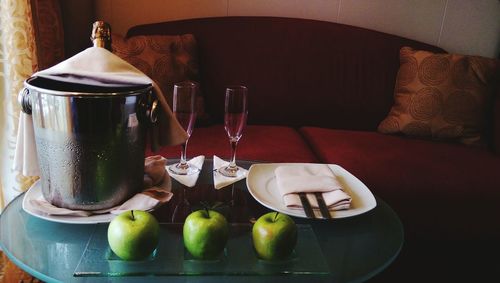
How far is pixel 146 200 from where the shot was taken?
80 cm

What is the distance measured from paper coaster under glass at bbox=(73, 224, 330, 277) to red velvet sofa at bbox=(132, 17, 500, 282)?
2.34ft

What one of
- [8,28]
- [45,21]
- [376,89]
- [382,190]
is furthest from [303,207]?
[376,89]

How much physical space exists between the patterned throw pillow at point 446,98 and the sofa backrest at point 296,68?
0.49ft

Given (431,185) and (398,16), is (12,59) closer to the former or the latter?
(431,185)

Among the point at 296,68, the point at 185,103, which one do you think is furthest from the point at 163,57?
the point at 185,103

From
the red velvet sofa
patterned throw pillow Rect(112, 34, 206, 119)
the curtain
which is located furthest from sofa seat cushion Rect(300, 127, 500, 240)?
the curtain

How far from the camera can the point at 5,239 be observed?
753 millimetres

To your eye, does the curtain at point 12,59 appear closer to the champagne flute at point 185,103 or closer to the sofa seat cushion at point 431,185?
the champagne flute at point 185,103

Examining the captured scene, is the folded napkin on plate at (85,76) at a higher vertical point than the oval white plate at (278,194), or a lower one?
higher

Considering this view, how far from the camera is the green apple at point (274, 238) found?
0.69m

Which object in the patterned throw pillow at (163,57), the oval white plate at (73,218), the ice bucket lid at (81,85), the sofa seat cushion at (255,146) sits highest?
the ice bucket lid at (81,85)

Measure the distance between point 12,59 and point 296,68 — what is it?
1174mm

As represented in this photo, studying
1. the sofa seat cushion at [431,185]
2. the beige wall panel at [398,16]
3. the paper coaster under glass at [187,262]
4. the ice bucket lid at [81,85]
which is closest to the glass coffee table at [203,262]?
the paper coaster under glass at [187,262]

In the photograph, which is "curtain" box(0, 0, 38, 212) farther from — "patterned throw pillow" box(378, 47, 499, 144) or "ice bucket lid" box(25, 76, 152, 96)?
"patterned throw pillow" box(378, 47, 499, 144)
